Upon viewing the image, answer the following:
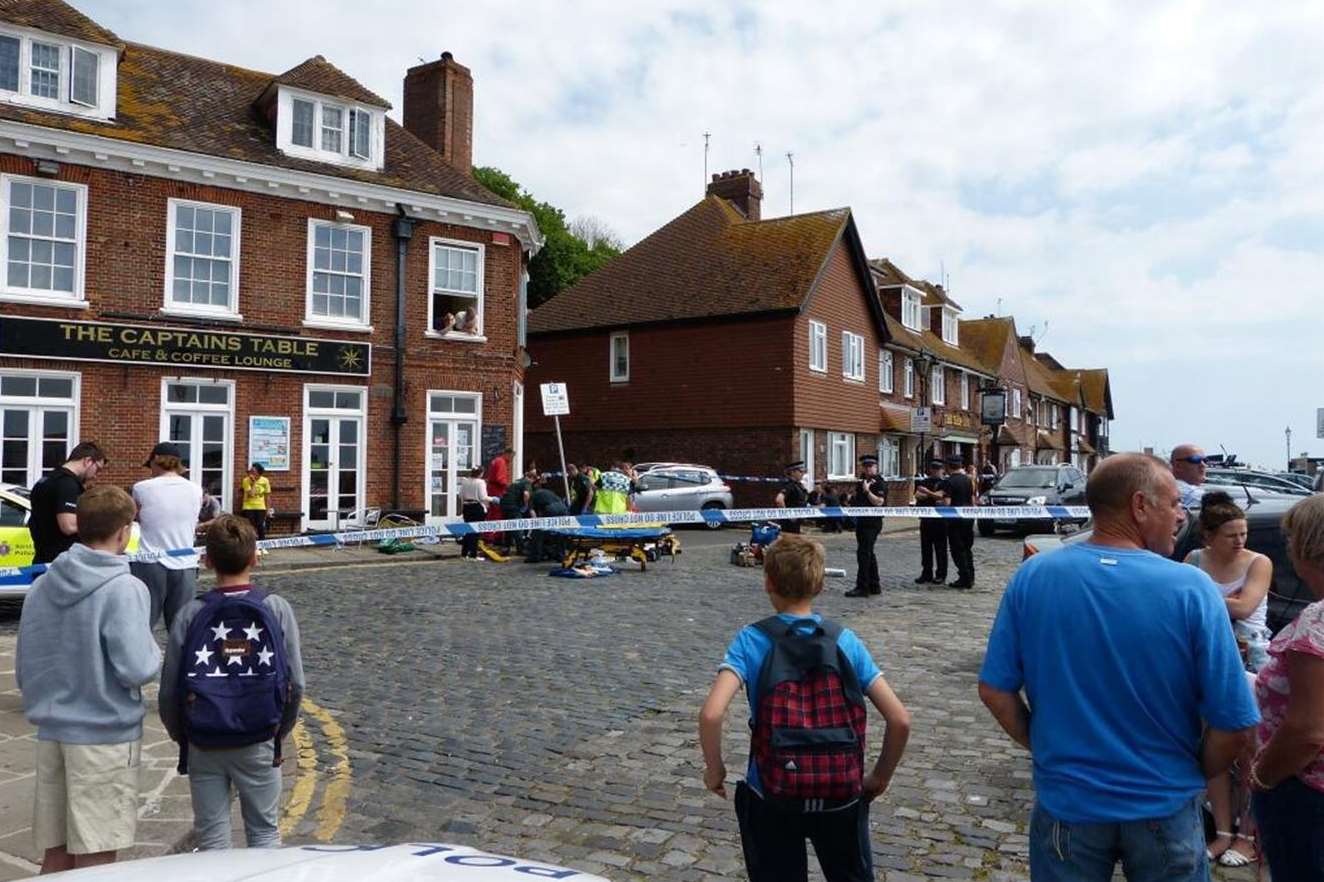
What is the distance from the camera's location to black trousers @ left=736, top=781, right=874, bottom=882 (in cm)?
313

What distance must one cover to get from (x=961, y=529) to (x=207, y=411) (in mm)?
14097

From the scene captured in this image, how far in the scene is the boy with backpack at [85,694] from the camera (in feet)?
12.6

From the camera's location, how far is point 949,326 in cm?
4741

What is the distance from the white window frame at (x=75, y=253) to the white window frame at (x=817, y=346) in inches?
775

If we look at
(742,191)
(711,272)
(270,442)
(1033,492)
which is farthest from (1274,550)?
(742,191)

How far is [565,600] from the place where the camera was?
41.7ft

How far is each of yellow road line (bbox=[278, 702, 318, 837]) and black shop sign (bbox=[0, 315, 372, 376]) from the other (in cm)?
1413

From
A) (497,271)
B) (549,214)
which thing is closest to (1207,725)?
(497,271)

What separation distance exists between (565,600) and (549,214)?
38.6 meters

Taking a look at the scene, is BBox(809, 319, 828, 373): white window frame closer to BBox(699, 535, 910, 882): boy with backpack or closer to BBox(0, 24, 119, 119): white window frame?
BBox(0, 24, 119, 119): white window frame

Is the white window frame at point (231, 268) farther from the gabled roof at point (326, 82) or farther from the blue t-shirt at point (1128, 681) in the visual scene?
the blue t-shirt at point (1128, 681)

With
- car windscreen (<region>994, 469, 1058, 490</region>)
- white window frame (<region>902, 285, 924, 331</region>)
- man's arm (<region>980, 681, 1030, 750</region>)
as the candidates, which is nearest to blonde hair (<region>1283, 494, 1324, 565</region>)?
man's arm (<region>980, 681, 1030, 750</region>)

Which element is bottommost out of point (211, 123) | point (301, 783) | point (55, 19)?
point (301, 783)

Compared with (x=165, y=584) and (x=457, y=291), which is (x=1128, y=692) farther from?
(x=457, y=291)
